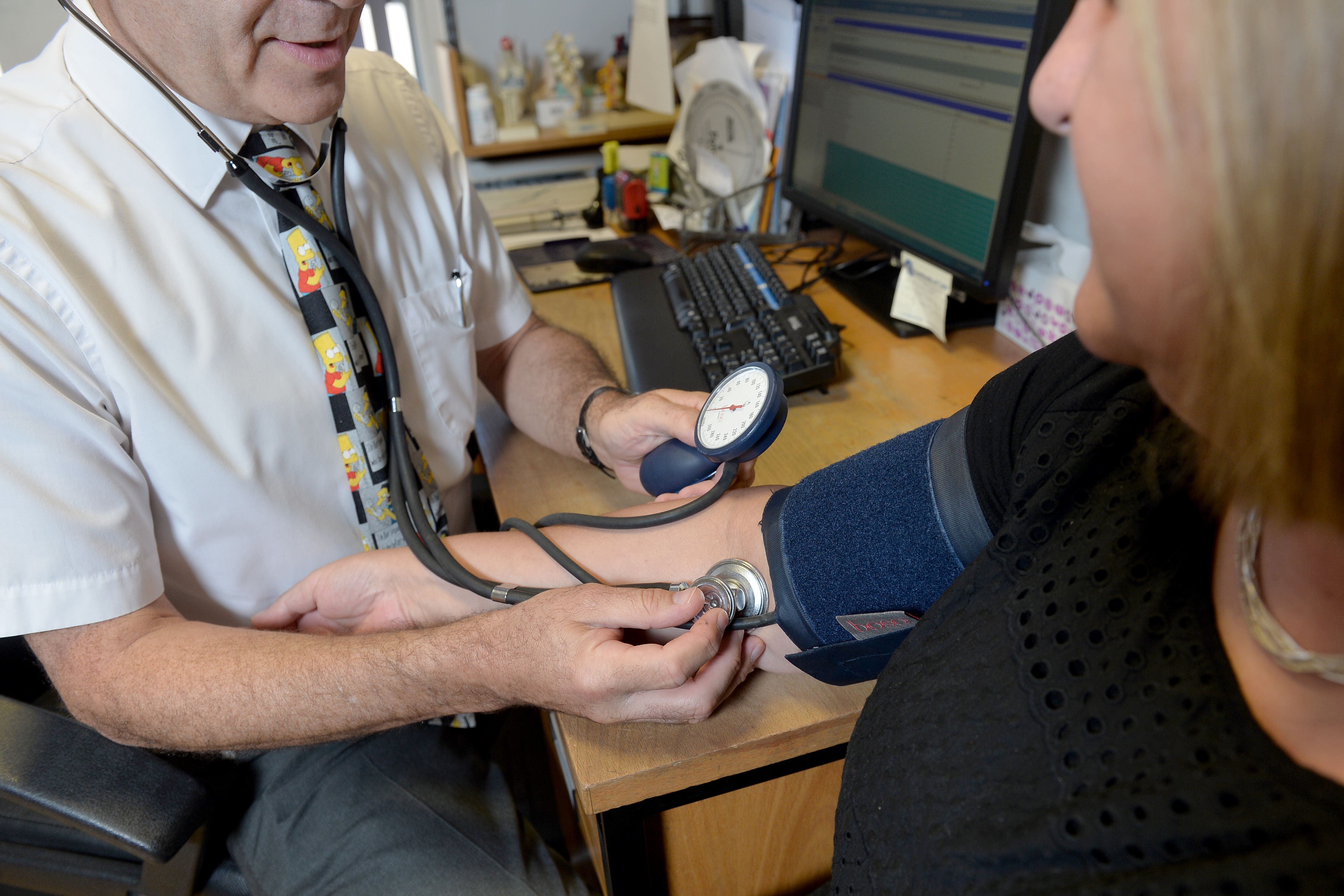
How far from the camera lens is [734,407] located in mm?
713

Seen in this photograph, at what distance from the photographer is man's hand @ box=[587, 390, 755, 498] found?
2.62 feet

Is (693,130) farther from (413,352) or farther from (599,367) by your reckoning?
(413,352)

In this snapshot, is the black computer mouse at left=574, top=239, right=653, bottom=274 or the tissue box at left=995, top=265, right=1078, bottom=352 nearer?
the tissue box at left=995, top=265, right=1078, bottom=352

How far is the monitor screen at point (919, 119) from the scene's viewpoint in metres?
0.97

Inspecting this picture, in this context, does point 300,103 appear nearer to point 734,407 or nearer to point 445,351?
point 445,351

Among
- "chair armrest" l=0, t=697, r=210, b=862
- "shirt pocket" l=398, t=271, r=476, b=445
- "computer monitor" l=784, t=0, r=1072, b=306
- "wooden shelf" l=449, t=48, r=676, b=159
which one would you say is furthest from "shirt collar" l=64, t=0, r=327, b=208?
"wooden shelf" l=449, t=48, r=676, b=159

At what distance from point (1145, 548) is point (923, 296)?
0.79 meters

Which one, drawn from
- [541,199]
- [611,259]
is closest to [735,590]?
[611,259]

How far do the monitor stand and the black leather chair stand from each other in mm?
1027

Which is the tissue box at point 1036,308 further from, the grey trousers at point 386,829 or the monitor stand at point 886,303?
the grey trousers at point 386,829

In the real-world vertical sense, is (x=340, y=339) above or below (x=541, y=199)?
above

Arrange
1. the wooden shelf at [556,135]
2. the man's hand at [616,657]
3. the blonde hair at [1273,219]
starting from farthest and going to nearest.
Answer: the wooden shelf at [556,135]
the man's hand at [616,657]
the blonde hair at [1273,219]

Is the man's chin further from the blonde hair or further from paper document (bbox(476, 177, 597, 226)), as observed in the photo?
paper document (bbox(476, 177, 597, 226))

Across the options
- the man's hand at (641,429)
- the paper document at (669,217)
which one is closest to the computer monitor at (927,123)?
the paper document at (669,217)
